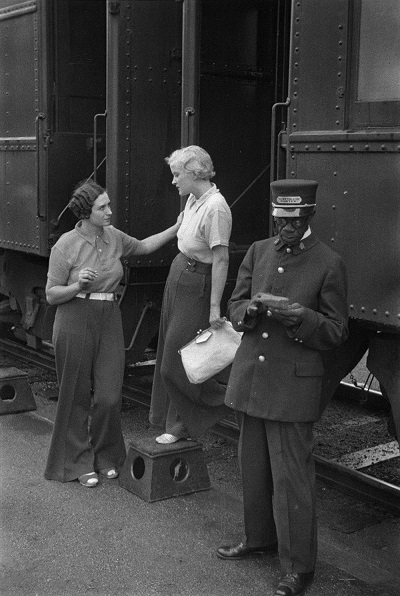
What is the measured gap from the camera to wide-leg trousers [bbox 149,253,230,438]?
16.2ft

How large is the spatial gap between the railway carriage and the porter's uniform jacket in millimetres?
438

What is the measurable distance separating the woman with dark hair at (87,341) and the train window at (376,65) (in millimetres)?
1490

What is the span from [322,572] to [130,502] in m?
1.20

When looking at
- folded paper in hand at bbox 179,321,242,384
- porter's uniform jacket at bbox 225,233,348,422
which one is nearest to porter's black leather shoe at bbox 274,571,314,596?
porter's uniform jacket at bbox 225,233,348,422

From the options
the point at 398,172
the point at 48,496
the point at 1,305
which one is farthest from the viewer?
the point at 1,305

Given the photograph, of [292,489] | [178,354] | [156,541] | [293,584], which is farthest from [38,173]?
[293,584]

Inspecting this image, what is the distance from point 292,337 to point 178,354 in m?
1.58

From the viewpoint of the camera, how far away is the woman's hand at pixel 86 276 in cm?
471

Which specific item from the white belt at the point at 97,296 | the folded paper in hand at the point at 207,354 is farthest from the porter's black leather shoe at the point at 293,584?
the white belt at the point at 97,296

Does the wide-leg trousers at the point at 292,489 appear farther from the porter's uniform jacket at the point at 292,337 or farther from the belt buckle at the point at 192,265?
the belt buckle at the point at 192,265

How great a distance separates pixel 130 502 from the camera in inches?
185

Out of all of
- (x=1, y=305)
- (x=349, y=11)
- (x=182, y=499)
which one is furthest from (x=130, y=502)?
(x=1, y=305)

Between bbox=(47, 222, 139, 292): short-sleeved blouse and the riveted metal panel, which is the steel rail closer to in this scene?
the riveted metal panel

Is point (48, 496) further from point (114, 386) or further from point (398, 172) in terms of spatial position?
point (398, 172)
